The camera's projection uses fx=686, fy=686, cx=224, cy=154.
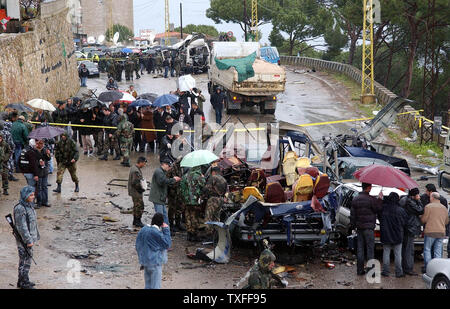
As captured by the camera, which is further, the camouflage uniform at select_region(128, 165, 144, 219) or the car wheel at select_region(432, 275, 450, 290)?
the camouflage uniform at select_region(128, 165, 144, 219)

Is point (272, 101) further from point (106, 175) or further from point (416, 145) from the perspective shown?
point (106, 175)

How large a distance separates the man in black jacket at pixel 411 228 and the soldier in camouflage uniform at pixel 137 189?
501 centimetres

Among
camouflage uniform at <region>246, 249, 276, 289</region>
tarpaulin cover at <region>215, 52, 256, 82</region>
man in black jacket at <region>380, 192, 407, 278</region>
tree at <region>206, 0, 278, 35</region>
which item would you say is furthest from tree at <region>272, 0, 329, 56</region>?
camouflage uniform at <region>246, 249, 276, 289</region>

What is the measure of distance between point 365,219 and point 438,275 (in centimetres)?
174

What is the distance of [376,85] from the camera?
36594mm

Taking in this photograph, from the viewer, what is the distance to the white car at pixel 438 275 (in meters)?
9.69

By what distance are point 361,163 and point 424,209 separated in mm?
4127

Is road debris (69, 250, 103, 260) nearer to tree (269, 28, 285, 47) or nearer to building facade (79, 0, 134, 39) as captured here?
tree (269, 28, 285, 47)

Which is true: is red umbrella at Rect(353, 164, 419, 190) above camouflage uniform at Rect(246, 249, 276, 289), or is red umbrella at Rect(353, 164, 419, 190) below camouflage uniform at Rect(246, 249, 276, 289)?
above

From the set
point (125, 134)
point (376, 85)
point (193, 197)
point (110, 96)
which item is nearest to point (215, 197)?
point (193, 197)

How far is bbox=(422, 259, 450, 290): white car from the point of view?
9.69 meters

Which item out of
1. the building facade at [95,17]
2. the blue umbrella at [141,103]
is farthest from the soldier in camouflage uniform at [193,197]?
the building facade at [95,17]

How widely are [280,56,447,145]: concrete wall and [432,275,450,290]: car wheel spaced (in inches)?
571
